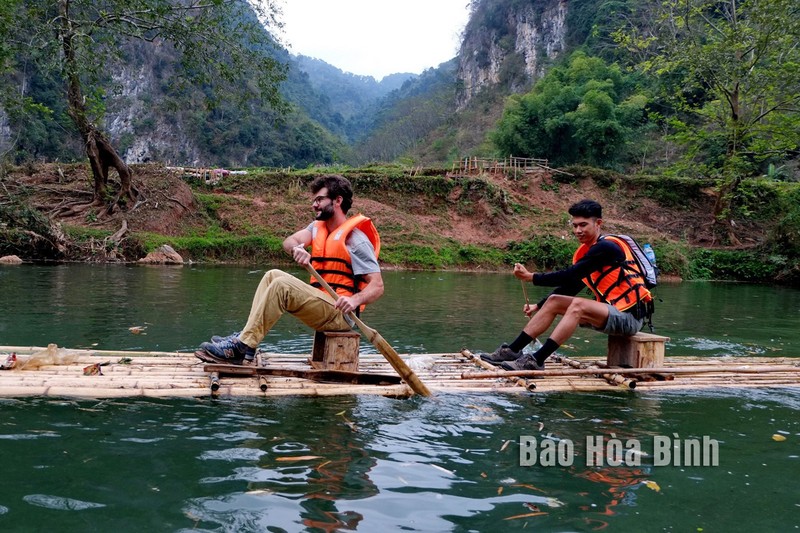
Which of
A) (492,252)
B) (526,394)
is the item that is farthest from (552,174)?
(526,394)

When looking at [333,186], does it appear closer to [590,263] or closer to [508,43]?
[590,263]

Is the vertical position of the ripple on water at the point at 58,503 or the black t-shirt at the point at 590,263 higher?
the black t-shirt at the point at 590,263

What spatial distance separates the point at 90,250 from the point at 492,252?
48.8 feet

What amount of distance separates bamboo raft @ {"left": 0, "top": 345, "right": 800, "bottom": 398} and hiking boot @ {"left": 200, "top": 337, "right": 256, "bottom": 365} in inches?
3.3

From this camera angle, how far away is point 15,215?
55.7ft

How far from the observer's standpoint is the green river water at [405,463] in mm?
2492

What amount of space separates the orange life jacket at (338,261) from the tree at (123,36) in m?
11.0

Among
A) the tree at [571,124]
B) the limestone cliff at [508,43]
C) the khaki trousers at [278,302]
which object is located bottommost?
the khaki trousers at [278,302]

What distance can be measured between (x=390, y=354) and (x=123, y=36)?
14873mm

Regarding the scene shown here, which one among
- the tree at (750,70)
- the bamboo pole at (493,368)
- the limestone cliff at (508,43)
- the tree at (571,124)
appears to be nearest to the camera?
the bamboo pole at (493,368)

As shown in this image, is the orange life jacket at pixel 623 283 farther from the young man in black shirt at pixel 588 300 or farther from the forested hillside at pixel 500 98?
the forested hillside at pixel 500 98

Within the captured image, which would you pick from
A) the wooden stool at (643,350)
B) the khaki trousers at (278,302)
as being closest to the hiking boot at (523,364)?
the wooden stool at (643,350)

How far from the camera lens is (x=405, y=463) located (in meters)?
3.12

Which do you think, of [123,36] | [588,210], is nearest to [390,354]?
[588,210]
